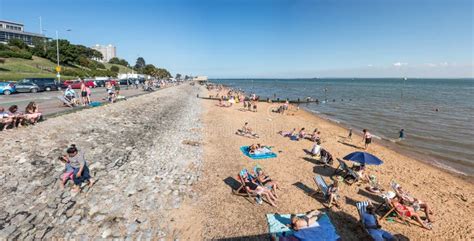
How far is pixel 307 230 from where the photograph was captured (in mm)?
6363

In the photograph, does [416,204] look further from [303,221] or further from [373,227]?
[303,221]

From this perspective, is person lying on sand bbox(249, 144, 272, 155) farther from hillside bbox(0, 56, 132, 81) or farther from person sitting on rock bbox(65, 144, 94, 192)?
hillside bbox(0, 56, 132, 81)

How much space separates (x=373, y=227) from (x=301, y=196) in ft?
8.58

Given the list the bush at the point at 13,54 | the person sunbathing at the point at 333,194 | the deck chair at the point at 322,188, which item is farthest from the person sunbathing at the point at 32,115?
the bush at the point at 13,54

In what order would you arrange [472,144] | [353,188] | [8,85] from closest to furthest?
1. [353,188]
2. [472,144]
3. [8,85]

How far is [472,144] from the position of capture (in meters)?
17.3

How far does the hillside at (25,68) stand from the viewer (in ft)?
137

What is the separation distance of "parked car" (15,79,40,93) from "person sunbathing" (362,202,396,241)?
35.0m

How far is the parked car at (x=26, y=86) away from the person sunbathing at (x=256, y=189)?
31.3m

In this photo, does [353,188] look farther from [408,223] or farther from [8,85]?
[8,85]

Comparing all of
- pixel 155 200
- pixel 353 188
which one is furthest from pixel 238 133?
pixel 155 200

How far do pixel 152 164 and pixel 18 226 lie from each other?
484 centimetres

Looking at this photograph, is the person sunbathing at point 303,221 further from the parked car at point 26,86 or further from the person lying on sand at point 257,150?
the parked car at point 26,86

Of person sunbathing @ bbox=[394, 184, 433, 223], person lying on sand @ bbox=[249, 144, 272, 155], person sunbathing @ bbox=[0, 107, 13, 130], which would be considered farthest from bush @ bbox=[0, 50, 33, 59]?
person sunbathing @ bbox=[394, 184, 433, 223]
